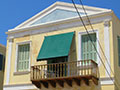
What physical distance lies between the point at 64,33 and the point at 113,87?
4.41 m

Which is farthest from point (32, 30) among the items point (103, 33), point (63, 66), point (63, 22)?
point (103, 33)

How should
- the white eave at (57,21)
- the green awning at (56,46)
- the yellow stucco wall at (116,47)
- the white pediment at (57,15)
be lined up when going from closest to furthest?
1. the yellow stucco wall at (116,47)
2. the green awning at (56,46)
3. the white eave at (57,21)
4. the white pediment at (57,15)

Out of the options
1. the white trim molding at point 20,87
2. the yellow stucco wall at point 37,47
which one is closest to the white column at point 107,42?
the yellow stucco wall at point 37,47

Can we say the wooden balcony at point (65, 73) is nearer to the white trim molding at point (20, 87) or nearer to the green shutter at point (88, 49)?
the green shutter at point (88, 49)

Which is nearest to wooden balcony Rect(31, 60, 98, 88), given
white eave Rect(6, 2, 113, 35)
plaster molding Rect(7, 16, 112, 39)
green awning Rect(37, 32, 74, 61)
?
green awning Rect(37, 32, 74, 61)

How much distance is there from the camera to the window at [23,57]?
18047 mm

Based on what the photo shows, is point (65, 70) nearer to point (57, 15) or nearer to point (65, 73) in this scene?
point (65, 73)

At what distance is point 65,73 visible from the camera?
16.2m

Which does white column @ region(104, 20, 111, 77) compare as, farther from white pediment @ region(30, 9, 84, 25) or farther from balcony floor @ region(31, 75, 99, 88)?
white pediment @ region(30, 9, 84, 25)

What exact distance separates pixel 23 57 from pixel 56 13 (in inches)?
138

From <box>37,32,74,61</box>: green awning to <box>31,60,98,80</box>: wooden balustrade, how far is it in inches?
22.6

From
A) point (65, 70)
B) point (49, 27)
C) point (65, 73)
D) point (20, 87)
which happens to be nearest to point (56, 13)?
point (49, 27)

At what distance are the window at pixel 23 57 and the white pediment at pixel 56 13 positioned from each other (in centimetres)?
147

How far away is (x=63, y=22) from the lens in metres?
17.3
